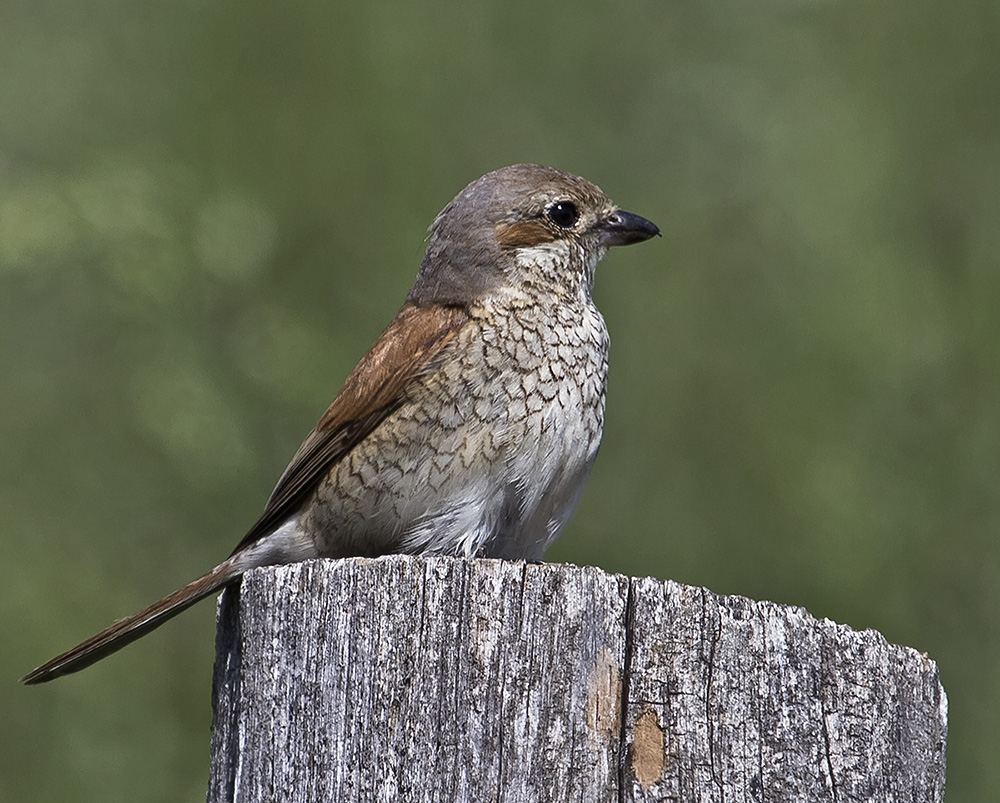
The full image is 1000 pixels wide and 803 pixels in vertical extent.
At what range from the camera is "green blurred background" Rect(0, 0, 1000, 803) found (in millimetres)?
4625

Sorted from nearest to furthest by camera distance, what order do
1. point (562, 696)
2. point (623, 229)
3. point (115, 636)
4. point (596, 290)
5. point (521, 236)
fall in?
point (562, 696) < point (115, 636) < point (521, 236) < point (623, 229) < point (596, 290)

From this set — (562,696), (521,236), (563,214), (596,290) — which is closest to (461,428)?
(521,236)

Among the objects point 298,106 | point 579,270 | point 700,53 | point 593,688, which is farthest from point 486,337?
point 700,53

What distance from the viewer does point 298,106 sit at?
17.6ft

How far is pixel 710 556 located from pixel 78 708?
7.54ft

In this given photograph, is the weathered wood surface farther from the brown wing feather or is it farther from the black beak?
the black beak

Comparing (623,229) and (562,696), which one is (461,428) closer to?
(623,229)

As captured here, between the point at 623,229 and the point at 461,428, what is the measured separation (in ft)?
3.23

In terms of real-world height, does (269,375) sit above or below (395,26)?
below

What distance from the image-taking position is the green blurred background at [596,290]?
4.62m

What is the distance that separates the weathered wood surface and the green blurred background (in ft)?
8.17

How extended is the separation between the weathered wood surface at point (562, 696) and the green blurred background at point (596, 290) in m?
2.49

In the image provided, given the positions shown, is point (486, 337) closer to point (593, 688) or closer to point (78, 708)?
point (593, 688)

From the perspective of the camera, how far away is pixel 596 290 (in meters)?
5.32
